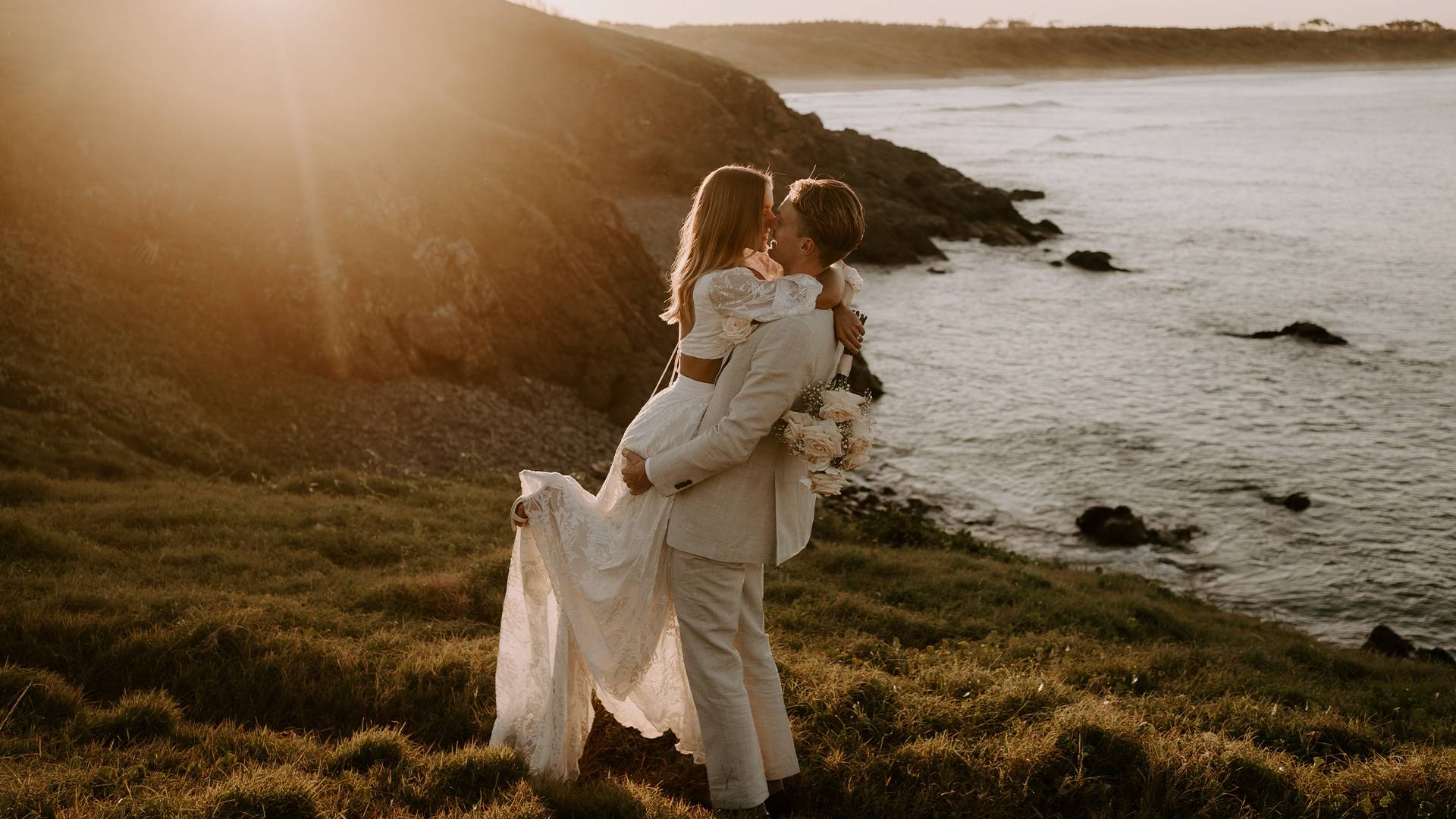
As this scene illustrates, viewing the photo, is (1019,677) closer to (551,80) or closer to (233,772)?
(233,772)

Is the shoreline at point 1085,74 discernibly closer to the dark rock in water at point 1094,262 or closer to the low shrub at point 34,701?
the dark rock in water at point 1094,262

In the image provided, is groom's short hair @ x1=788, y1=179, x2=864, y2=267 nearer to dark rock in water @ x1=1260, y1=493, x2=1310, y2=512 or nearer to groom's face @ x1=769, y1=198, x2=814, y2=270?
groom's face @ x1=769, y1=198, x2=814, y2=270

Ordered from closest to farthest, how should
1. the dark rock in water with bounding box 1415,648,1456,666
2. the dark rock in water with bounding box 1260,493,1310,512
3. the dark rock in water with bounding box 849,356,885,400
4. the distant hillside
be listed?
the dark rock in water with bounding box 1415,648,1456,666, the dark rock in water with bounding box 1260,493,1310,512, the dark rock in water with bounding box 849,356,885,400, the distant hillside

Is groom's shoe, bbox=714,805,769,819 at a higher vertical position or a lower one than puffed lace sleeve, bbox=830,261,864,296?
lower

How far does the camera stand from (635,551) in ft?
15.9

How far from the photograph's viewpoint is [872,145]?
54469 mm

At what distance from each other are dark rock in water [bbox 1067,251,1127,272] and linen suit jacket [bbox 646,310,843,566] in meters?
37.7

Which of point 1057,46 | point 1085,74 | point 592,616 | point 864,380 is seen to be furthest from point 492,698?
point 1085,74

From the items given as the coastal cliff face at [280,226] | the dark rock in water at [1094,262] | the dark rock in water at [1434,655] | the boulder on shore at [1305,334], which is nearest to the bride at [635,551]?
the dark rock in water at [1434,655]

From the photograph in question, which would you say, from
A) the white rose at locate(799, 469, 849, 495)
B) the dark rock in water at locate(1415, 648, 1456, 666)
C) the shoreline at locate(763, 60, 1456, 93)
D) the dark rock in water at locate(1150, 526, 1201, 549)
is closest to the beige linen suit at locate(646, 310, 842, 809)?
the white rose at locate(799, 469, 849, 495)

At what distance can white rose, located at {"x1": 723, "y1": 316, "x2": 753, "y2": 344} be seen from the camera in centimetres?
438

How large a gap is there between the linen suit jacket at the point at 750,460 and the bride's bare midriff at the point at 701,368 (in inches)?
5.8

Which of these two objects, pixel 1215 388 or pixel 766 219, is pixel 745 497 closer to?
pixel 766 219

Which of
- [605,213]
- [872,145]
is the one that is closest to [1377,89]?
[872,145]
